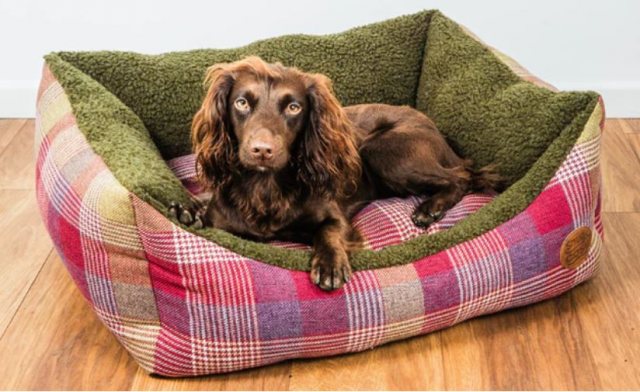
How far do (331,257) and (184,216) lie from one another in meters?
0.35

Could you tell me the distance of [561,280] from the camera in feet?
7.66

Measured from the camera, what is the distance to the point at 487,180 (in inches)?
101

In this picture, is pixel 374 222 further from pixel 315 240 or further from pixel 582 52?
pixel 582 52

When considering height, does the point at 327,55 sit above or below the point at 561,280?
above

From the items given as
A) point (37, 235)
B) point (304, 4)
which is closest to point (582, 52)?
point (304, 4)

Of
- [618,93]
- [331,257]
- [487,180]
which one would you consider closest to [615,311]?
[487,180]

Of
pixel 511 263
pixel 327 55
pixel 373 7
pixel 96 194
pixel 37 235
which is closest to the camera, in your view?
pixel 96 194

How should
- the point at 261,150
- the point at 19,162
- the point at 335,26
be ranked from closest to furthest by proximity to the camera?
the point at 261,150 → the point at 19,162 → the point at 335,26

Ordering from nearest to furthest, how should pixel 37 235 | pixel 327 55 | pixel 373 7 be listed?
pixel 37 235
pixel 327 55
pixel 373 7

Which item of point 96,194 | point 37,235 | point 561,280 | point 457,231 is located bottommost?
point 37,235

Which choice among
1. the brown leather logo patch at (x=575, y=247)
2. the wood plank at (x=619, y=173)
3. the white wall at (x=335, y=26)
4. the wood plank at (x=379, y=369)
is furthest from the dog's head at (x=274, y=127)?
the white wall at (x=335, y=26)

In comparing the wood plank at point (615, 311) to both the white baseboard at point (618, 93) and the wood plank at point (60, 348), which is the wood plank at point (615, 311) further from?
the wood plank at point (60, 348)

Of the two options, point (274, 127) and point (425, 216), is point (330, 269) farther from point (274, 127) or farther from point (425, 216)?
point (425, 216)

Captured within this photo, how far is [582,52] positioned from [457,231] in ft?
5.39
